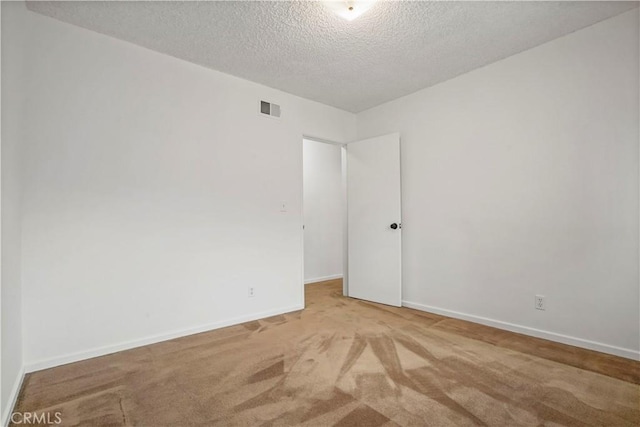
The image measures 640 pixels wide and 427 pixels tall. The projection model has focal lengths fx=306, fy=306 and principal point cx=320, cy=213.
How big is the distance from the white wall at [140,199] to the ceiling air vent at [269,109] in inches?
3.0

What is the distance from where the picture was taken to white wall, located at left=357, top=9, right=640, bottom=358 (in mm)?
2381

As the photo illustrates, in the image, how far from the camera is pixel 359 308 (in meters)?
3.77

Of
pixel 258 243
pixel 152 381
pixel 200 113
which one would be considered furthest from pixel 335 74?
pixel 152 381

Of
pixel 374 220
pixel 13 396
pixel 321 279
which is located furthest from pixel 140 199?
pixel 321 279

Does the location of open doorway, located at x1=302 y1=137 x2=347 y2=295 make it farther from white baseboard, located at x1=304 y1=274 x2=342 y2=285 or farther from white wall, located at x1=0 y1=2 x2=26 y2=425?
white wall, located at x1=0 y1=2 x2=26 y2=425

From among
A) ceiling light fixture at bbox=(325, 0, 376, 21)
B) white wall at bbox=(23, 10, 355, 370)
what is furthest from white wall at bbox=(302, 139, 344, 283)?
ceiling light fixture at bbox=(325, 0, 376, 21)

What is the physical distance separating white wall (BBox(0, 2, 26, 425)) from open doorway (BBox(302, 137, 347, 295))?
12.3 ft

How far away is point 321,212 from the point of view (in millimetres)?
5625

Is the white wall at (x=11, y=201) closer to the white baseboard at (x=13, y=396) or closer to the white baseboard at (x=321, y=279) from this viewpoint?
the white baseboard at (x=13, y=396)

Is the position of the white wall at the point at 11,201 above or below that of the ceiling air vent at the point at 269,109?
below

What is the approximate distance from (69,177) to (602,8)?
4.25 m

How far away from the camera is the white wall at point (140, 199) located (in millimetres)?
2307

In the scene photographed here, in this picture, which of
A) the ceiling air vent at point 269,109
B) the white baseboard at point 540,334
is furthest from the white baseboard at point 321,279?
the ceiling air vent at point 269,109

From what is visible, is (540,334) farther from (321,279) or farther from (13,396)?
(13,396)
